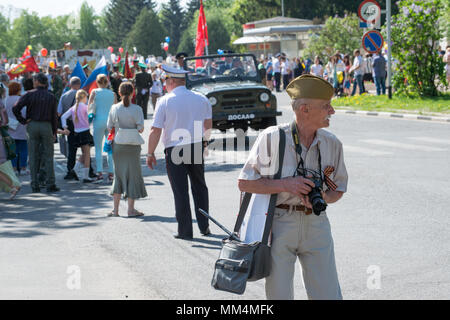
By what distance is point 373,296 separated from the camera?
19.5 feet

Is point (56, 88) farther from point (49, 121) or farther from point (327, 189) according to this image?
point (327, 189)

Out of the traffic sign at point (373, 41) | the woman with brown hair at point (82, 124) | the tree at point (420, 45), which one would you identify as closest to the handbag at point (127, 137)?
the woman with brown hair at point (82, 124)

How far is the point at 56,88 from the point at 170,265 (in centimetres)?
1506

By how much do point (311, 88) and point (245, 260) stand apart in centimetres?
100

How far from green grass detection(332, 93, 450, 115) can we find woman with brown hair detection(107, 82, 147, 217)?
13.9 meters

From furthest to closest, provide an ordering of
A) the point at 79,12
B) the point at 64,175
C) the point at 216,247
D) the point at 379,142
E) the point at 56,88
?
the point at 79,12, the point at 56,88, the point at 379,142, the point at 64,175, the point at 216,247

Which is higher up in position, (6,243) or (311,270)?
(311,270)

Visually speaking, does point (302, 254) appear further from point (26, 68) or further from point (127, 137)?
point (26, 68)

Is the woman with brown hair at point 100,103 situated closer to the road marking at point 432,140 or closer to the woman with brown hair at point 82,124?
the woman with brown hair at point 82,124

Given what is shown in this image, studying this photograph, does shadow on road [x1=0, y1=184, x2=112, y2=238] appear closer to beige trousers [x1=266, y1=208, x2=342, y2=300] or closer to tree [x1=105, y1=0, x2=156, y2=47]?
beige trousers [x1=266, y1=208, x2=342, y2=300]

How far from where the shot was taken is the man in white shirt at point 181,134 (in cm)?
836

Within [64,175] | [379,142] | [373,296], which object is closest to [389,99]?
[379,142]

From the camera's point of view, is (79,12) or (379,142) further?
(79,12)

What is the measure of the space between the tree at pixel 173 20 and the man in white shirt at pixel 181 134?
148 metres
